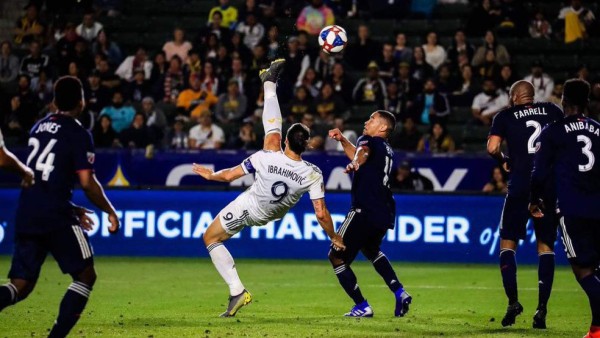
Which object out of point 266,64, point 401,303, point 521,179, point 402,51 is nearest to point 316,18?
point 266,64

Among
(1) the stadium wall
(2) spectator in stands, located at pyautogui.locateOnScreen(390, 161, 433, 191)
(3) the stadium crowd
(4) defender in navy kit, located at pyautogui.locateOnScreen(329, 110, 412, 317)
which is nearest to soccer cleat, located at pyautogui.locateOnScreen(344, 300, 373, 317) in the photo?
(4) defender in navy kit, located at pyautogui.locateOnScreen(329, 110, 412, 317)

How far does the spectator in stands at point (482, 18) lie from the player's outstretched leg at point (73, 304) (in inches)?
671

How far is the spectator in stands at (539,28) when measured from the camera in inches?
973

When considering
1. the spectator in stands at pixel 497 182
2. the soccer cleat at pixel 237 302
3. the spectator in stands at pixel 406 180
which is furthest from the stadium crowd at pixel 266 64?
the soccer cleat at pixel 237 302

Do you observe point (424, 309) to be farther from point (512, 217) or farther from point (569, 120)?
point (569, 120)

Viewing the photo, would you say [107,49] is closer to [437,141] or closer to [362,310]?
[437,141]

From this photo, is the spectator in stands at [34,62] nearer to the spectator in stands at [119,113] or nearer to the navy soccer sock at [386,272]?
the spectator in stands at [119,113]

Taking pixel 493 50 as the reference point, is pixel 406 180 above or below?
below

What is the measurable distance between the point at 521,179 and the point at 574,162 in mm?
1601

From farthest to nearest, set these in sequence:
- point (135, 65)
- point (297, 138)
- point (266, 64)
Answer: point (135, 65) → point (266, 64) → point (297, 138)

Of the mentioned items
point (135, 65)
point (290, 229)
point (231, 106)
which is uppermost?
point (135, 65)

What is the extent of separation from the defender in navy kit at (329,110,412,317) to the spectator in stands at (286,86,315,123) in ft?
32.0

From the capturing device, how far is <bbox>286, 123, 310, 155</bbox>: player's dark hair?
1137 centimetres

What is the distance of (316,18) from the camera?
24.1m
